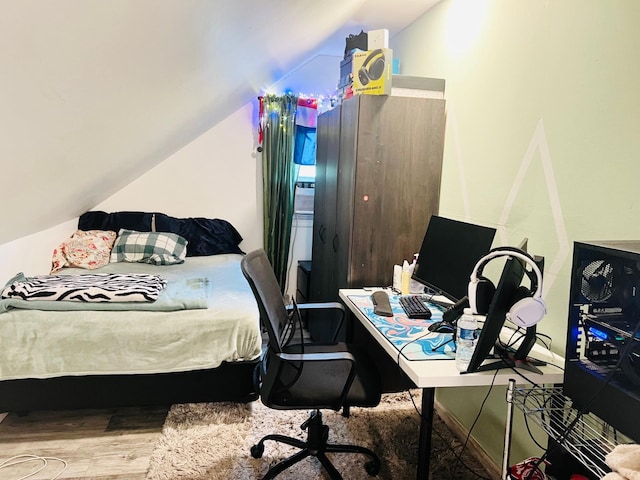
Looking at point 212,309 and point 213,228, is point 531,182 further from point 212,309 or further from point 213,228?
point 213,228

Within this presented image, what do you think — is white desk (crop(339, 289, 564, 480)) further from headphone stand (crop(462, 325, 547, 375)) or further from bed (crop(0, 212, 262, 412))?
bed (crop(0, 212, 262, 412))

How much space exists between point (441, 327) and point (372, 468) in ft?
2.47

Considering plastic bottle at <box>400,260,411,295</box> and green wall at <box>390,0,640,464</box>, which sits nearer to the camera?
green wall at <box>390,0,640,464</box>

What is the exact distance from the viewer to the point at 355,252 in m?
2.49

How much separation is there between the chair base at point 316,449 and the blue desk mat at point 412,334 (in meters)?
0.50

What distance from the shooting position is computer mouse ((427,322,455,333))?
1.78 m

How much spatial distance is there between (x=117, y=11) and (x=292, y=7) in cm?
107

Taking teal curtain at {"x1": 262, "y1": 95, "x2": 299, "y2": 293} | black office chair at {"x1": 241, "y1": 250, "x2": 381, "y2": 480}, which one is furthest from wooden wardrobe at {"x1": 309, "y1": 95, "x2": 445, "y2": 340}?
teal curtain at {"x1": 262, "y1": 95, "x2": 299, "y2": 293}

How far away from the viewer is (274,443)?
7.14 ft

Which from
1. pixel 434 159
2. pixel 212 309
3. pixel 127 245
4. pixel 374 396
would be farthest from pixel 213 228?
pixel 374 396

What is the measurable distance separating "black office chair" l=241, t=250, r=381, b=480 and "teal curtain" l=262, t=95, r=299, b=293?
1935 millimetres

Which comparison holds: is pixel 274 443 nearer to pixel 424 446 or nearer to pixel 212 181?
pixel 424 446

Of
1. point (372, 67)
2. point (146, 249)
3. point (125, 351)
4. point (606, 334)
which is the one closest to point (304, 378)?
point (125, 351)

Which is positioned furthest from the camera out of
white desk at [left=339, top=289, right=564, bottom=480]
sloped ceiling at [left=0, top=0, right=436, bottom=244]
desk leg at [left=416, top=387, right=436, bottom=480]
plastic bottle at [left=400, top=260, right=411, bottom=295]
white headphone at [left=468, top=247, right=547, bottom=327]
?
plastic bottle at [left=400, top=260, right=411, bottom=295]
